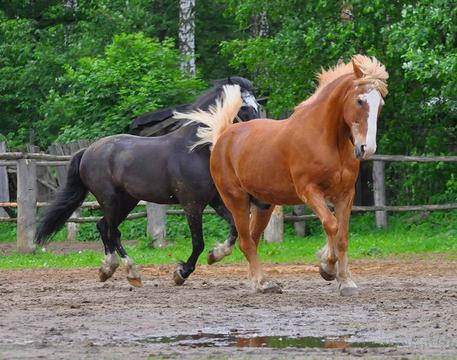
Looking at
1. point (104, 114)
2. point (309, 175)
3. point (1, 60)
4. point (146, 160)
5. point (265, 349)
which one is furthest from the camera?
point (1, 60)

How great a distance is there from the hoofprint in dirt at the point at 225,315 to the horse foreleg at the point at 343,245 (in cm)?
15

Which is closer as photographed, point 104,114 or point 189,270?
point 189,270

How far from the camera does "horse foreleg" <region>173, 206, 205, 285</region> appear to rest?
1244 centimetres

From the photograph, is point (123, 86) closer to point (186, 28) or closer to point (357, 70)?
point (186, 28)

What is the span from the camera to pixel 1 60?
2733cm

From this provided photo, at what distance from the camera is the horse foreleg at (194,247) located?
12.4m

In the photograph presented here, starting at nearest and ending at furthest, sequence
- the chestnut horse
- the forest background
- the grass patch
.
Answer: the chestnut horse, the grass patch, the forest background

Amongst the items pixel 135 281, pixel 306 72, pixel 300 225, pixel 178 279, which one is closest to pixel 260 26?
pixel 306 72

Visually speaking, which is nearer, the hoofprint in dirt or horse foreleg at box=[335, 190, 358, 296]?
the hoofprint in dirt

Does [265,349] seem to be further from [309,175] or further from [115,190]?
[115,190]

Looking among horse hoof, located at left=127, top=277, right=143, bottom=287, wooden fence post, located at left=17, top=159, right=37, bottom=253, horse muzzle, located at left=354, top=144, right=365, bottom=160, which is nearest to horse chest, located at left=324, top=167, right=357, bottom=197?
horse muzzle, located at left=354, top=144, right=365, bottom=160

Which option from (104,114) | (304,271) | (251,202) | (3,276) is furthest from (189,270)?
(104,114)

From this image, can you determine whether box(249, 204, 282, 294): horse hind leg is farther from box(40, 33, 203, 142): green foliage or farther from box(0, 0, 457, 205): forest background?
box(40, 33, 203, 142): green foliage

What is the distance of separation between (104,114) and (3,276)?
7634mm
